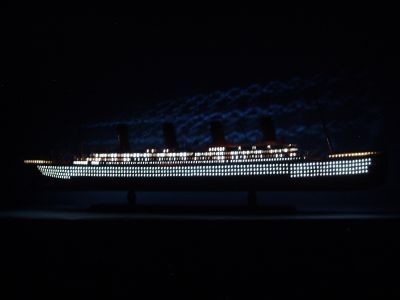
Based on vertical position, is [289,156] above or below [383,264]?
above

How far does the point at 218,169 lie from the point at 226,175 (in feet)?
1.08

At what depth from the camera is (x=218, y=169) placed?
644 inches

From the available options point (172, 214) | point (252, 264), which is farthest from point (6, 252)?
point (172, 214)

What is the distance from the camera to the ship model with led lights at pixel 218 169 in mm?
15414

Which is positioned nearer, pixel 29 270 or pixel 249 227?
pixel 29 270

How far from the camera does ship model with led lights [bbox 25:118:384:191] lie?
15.4 metres

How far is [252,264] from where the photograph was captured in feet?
19.7

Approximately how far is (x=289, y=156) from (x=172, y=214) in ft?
14.5

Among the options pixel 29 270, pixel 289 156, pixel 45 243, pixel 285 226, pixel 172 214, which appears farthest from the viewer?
pixel 289 156

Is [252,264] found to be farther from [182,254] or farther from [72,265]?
[72,265]

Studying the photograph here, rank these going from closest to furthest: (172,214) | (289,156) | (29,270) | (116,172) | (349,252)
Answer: (29,270)
(349,252)
(172,214)
(289,156)
(116,172)

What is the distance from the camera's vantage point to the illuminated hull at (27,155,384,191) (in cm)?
1536

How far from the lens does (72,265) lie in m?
6.05

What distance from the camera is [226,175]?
53.3 feet
